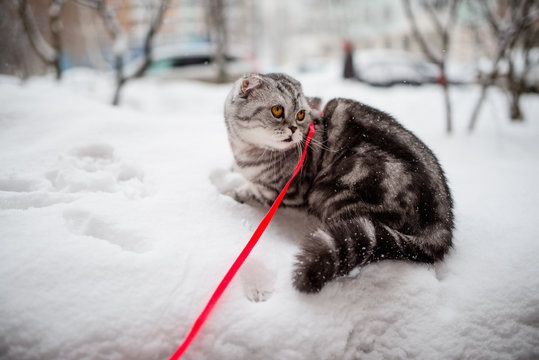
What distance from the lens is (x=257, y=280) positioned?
1218 mm

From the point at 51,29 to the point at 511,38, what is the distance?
658 cm

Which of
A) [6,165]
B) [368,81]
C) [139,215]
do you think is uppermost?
[6,165]

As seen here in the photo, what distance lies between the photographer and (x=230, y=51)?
10156 millimetres

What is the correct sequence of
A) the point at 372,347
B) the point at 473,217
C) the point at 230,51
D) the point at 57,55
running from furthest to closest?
the point at 230,51 → the point at 57,55 → the point at 473,217 → the point at 372,347

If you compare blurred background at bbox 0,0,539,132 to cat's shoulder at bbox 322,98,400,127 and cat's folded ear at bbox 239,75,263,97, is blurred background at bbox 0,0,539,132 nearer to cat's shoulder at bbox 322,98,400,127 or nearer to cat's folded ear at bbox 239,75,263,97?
cat's shoulder at bbox 322,98,400,127

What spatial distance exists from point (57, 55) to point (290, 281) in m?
6.00

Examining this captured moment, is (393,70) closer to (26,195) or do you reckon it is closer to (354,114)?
(354,114)

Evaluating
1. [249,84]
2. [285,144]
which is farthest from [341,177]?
[249,84]

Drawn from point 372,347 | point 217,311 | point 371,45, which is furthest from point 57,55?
point 371,45

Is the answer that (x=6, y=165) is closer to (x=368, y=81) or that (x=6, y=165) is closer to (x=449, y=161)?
(x=449, y=161)

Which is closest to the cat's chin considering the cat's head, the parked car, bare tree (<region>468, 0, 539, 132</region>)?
the cat's head

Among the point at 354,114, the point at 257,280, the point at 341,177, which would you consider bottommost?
the point at 257,280

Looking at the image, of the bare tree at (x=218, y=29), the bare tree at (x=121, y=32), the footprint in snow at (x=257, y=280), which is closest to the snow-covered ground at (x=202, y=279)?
the footprint in snow at (x=257, y=280)

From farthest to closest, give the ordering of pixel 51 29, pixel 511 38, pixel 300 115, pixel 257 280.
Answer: pixel 51 29 < pixel 511 38 < pixel 300 115 < pixel 257 280
